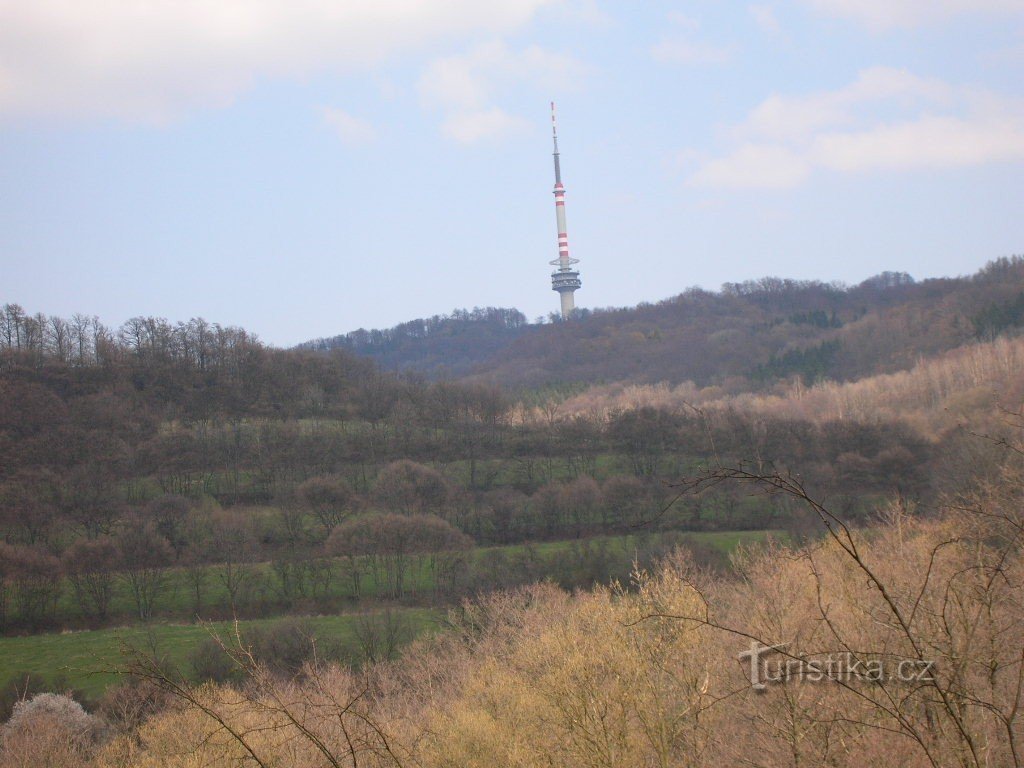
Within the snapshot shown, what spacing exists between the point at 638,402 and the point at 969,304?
6025 cm

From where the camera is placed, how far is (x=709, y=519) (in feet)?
228

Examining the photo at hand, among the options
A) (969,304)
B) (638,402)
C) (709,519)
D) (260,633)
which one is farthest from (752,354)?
(260,633)

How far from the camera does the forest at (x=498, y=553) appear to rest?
38.0 feet

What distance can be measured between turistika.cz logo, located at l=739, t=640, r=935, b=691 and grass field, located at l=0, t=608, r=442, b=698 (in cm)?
3933

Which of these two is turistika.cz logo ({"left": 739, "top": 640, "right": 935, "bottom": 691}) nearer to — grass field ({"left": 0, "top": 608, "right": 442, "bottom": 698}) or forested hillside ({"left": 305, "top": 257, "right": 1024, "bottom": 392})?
grass field ({"left": 0, "top": 608, "right": 442, "bottom": 698})

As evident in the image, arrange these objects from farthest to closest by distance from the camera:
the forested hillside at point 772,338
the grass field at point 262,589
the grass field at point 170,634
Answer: the forested hillside at point 772,338
the grass field at point 262,589
the grass field at point 170,634

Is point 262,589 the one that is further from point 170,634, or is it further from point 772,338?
point 772,338

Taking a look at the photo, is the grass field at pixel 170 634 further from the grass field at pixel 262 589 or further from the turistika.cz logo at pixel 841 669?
the turistika.cz logo at pixel 841 669

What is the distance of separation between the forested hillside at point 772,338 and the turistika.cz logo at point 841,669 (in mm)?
136143

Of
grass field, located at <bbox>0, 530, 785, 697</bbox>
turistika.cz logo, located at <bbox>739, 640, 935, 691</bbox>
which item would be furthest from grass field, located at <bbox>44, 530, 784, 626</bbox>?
turistika.cz logo, located at <bbox>739, 640, 935, 691</bbox>

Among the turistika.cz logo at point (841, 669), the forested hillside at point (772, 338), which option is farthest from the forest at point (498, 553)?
the forested hillside at point (772, 338)

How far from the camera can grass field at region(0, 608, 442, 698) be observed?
4372 centimetres

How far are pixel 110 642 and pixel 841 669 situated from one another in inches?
1919

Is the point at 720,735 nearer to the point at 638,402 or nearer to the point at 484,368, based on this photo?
the point at 638,402
